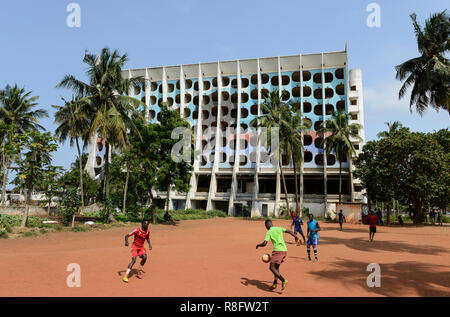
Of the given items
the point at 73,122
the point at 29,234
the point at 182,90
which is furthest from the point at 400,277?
the point at 182,90

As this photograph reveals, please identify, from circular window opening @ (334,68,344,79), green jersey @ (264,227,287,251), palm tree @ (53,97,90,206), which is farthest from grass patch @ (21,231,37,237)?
circular window opening @ (334,68,344,79)

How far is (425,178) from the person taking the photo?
27.4 meters

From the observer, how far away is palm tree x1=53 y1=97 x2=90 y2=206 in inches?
858

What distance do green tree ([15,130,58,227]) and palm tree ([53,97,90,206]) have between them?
12.9 ft

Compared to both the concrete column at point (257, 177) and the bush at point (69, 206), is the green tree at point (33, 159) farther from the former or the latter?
the concrete column at point (257, 177)

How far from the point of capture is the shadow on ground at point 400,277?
6613 mm

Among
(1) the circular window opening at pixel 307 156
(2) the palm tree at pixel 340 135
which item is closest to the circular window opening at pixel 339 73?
(2) the palm tree at pixel 340 135

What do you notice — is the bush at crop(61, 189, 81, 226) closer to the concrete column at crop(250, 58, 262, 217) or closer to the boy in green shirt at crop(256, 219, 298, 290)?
the boy in green shirt at crop(256, 219, 298, 290)

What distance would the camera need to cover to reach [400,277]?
7.81 m

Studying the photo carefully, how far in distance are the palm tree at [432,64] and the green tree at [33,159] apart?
71.6 feet

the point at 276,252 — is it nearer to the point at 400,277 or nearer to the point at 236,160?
the point at 400,277

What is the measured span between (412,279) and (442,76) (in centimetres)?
1189
